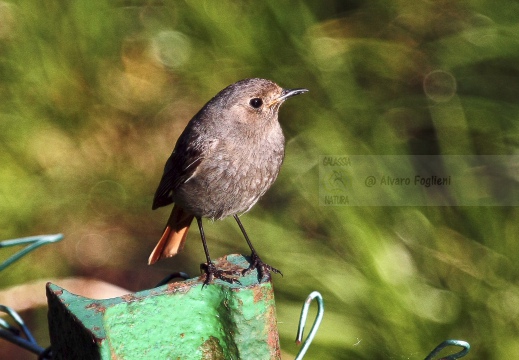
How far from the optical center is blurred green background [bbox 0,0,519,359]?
3.61 m

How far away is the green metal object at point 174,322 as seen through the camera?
163 cm

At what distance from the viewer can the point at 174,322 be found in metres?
1.76

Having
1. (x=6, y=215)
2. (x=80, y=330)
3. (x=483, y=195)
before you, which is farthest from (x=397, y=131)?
(x=80, y=330)

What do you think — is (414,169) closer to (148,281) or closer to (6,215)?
(148,281)

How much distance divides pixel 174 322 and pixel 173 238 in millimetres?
1788

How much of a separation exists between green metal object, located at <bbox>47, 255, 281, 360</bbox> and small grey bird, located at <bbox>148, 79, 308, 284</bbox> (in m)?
1.26

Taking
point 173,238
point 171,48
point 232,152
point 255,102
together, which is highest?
point 171,48

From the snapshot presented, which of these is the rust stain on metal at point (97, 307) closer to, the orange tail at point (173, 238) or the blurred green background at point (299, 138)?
the orange tail at point (173, 238)

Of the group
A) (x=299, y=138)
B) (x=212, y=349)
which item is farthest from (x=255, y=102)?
(x=212, y=349)

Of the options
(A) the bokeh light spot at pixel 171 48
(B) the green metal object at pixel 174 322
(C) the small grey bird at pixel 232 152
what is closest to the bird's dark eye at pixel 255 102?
(C) the small grey bird at pixel 232 152

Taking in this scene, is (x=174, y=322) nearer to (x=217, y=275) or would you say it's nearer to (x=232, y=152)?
(x=217, y=275)

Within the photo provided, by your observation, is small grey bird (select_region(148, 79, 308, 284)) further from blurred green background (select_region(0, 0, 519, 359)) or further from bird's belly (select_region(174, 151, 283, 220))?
blurred green background (select_region(0, 0, 519, 359))

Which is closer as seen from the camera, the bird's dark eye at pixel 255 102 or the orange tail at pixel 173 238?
the bird's dark eye at pixel 255 102

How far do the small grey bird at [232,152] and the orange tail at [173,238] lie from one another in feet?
0.70
